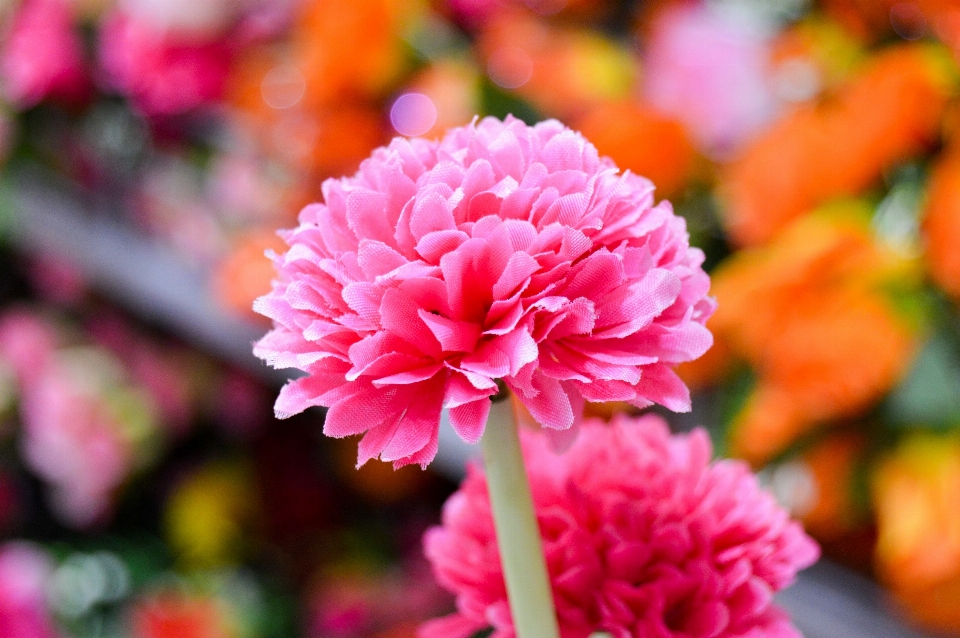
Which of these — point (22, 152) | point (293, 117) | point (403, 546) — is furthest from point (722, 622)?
point (22, 152)

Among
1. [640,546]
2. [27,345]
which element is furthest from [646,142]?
[27,345]

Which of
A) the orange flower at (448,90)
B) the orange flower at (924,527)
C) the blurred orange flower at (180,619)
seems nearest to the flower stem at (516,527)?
the orange flower at (924,527)

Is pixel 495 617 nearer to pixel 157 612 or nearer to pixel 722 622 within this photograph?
pixel 722 622

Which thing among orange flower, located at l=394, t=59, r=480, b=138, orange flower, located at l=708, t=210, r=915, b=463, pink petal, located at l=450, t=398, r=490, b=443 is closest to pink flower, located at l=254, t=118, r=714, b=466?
pink petal, located at l=450, t=398, r=490, b=443

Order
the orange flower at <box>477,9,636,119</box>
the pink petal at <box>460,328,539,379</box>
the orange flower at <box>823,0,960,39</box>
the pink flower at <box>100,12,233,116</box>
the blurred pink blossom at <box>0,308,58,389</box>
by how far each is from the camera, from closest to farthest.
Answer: the pink petal at <box>460,328,539,379</box>, the orange flower at <box>823,0,960,39</box>, the orange flower at <box>477,9,636,119</box>, the pink flower at <box>100,12,233,116</box>, the blurred pink blossom at <box>0,308,58,389</box>

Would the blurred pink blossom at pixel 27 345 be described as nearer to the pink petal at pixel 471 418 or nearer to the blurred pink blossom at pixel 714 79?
the blurred pink blossom at pixel 714 79

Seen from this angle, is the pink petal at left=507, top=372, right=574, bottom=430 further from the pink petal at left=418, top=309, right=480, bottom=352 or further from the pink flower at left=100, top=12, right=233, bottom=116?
the pink flower at left=100, top=12, right=233, bottom=116
